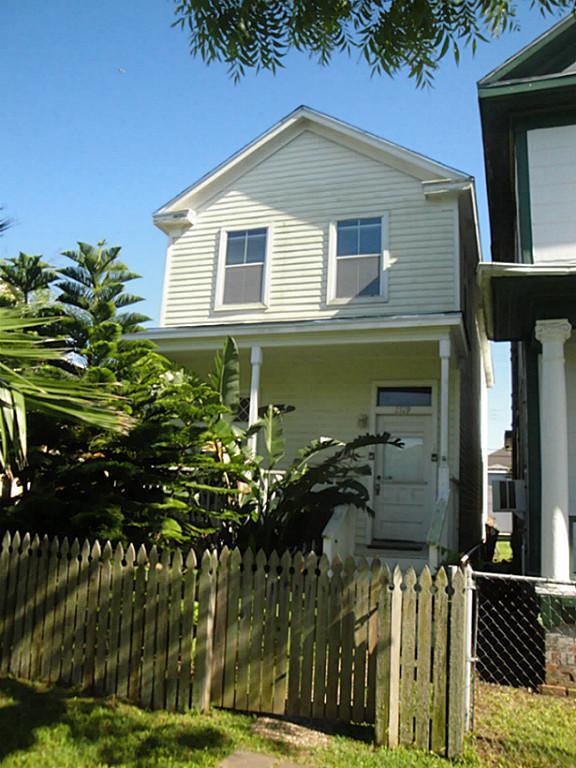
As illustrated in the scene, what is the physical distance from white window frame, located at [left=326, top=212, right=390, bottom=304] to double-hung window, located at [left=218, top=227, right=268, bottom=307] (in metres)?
1.42

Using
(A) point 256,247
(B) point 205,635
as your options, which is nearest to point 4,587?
(B) point 205,635

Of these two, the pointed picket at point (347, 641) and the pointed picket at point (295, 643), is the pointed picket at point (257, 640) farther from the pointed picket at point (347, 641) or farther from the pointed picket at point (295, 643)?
the pointed picket at point (347, 641)

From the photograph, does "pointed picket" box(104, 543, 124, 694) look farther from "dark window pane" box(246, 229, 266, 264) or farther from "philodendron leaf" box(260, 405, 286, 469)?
"dark window pane" box(246, 229, 266, 264)

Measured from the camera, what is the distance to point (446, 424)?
32.7 ft

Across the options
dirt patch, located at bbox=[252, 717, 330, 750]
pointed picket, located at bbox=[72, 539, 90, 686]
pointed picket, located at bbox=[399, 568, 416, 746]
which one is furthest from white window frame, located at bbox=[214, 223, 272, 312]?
dirt patch, located at bbox=[252, 717, 330, 750]

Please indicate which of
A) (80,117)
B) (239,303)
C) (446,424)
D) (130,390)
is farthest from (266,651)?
(239,303)

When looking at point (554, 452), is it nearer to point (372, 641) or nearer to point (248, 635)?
point (372, 641)

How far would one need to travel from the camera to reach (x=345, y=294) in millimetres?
11930

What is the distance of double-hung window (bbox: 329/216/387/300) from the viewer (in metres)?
11.8

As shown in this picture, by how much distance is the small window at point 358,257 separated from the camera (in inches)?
467

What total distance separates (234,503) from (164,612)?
3309 millimetres

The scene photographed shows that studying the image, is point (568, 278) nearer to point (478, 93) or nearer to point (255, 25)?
Answer: point (478, 93)

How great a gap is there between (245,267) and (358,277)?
2452 millimetres

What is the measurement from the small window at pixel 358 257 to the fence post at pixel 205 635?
744 cm
